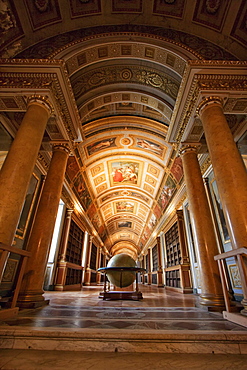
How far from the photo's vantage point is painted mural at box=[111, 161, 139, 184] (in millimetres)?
14258

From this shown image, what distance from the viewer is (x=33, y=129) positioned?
4.63m

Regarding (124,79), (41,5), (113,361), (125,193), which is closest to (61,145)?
(124,79)

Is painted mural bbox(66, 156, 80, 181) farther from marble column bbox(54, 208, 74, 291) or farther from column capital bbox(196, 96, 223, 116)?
column capital bbox(196, 96, 223, 116)

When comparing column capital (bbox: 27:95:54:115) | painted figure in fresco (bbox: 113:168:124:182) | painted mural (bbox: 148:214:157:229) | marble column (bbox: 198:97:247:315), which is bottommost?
marble column (bbox: 198:97:247:315)

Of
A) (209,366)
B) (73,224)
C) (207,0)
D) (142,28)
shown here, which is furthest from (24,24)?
(73,224)

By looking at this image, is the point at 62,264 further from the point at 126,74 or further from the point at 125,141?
the point at 126,74

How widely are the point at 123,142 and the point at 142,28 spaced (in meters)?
6.21

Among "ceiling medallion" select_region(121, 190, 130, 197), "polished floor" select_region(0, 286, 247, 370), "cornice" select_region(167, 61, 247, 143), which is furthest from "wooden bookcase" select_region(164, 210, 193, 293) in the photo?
"polished floor" select_region(0, 286, 247, 370)

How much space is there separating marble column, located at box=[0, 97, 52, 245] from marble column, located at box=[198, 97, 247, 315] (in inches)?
166

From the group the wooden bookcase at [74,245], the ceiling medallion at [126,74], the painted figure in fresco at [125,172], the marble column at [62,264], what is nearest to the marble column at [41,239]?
the ceiling medallion at [126,74]

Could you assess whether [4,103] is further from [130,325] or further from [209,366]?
[209,366]

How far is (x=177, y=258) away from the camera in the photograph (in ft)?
40.0

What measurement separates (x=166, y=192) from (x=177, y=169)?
3073 mm

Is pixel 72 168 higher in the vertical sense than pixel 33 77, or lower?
higher
